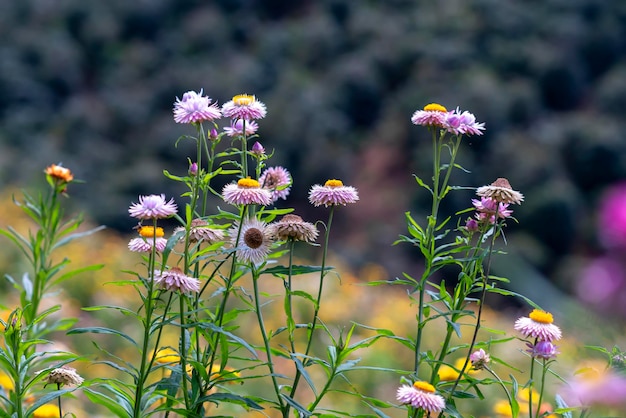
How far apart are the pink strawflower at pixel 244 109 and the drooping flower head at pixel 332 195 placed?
160mm

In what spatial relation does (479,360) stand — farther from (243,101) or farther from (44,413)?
(44,413)

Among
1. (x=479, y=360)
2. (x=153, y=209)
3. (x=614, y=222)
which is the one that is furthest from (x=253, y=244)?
(x=614, y=222)

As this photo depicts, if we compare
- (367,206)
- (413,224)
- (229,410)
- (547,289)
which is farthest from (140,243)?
(367,206)

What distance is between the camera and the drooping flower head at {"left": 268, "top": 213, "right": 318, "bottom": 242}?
120 centimetres

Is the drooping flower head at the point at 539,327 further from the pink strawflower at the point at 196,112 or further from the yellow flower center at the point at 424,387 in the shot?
the pink strawflower at the point at 196,112

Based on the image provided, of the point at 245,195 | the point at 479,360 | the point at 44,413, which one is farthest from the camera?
the point at 44,413

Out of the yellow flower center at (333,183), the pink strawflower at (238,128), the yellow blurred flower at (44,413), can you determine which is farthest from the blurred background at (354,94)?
the yellow flower center at (333,183)

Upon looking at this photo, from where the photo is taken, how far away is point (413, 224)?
4.25ft

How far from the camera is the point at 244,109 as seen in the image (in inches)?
51.1

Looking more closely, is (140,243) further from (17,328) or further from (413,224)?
(413,224)

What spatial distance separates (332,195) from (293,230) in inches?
4.1

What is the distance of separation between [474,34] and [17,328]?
75.0ft

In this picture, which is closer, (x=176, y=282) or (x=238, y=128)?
(x=176, y=282)

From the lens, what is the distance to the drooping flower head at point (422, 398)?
106cm
